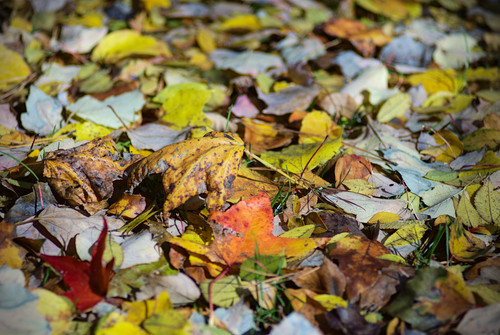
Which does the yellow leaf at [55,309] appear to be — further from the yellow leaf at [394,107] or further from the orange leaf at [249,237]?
the yellow leaf at [394,107]

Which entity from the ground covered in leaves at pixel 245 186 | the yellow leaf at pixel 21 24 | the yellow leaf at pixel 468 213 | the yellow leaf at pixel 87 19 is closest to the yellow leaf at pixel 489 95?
the ground covered in leaves at pixel 245 186

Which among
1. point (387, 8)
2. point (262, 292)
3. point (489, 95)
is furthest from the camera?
point (387, 8)

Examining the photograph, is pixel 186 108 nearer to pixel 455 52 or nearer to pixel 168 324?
pixel 168 324

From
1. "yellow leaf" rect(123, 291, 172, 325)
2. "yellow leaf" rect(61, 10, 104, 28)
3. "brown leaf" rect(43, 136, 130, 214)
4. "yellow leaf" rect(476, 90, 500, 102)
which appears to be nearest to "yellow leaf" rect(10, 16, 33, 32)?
"yellow leaf" rect(61, 10, 104, 28)

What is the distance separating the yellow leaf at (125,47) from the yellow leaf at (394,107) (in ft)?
4.24

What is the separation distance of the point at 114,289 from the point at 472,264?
3.59 ft

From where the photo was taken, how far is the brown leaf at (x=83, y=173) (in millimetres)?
1223

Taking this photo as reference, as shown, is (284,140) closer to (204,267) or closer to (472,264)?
(204,267)

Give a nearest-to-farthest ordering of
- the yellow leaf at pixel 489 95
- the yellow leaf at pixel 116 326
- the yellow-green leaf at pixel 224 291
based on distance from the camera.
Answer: the yellow leaf at pixel 116 326 < the yellow-green leaf at pixel 224 291 < the yellow leaf at pixel 489 95

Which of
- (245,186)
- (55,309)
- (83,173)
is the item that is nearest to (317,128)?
(245,186)

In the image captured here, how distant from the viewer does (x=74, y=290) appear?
3.34 feet

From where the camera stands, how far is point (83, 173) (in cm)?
125

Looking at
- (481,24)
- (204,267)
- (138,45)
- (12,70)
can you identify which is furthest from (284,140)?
(481,24)

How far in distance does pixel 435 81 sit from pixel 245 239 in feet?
5.11
